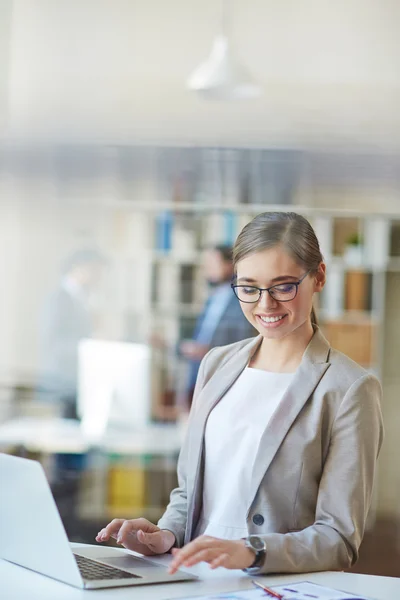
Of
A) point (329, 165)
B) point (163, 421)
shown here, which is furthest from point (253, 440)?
point (329, 165)

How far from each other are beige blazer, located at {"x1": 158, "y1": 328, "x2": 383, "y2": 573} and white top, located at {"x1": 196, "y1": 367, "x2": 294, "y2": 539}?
41 millimetres

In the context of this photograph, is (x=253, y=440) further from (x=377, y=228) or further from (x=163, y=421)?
(x=377, y=228)

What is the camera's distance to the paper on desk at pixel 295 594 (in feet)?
4.67

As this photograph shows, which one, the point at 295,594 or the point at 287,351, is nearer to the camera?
the point at 295,594

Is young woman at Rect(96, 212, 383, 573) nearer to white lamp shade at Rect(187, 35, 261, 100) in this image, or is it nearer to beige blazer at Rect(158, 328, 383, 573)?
beige blazer at Rect(158, 328, 383, 573)

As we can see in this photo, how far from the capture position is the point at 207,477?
5.87 feet

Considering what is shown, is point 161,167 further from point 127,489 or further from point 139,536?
point 139,536

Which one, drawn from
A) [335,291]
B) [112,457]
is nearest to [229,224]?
[335,291]

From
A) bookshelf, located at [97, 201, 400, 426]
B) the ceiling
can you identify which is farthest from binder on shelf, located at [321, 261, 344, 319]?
the ceiling

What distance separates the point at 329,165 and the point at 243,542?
18.5 ft

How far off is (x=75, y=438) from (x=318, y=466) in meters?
4.39

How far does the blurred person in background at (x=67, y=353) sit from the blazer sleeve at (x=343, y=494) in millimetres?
4230

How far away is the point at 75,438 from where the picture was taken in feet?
19.4

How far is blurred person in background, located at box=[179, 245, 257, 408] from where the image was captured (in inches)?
209
